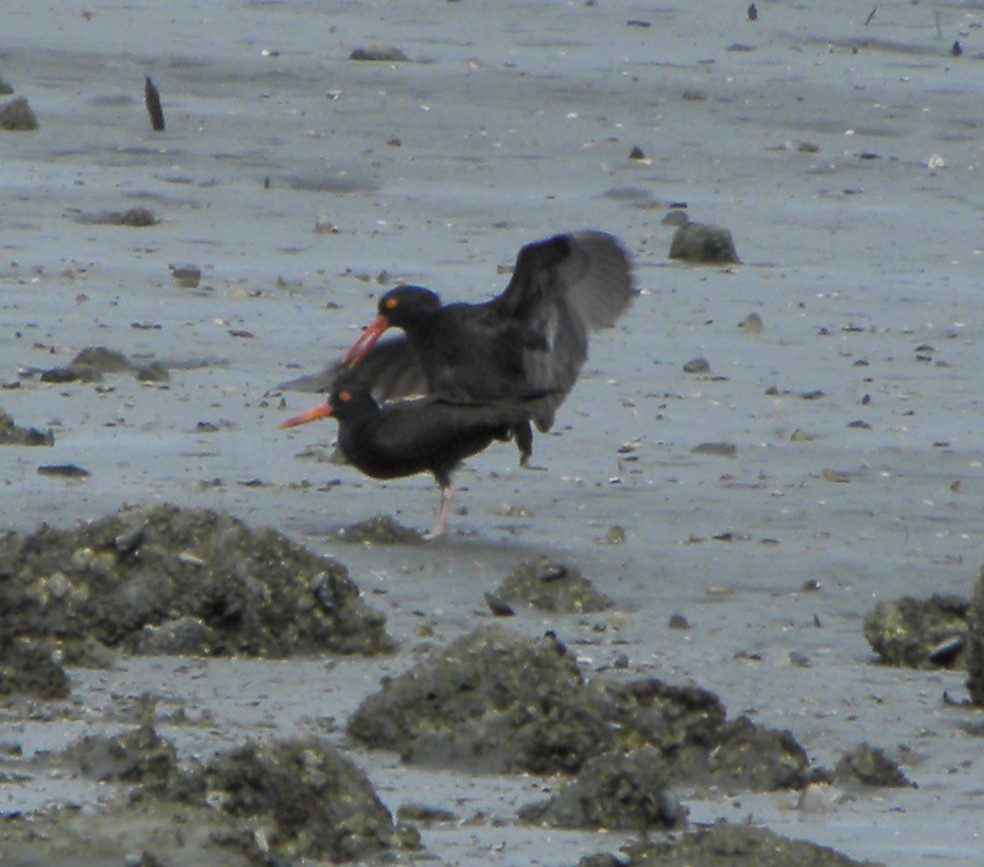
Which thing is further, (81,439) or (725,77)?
(725,77)

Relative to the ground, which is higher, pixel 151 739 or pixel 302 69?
pixel 302 69

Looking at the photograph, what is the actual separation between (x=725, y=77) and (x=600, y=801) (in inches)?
405

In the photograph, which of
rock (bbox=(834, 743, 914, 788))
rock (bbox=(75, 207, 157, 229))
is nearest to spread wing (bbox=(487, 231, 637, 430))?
rock (bbox=(75, 207, 157, 229))

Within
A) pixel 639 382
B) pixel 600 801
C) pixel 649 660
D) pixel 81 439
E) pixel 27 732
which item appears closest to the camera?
pixel 600 801

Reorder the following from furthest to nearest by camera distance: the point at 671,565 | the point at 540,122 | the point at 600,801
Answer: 1. the point at 540,122
2. the point at 671,565
3. the point at 600,801

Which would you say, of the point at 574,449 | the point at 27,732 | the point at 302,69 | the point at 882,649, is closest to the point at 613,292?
the point at 574,449

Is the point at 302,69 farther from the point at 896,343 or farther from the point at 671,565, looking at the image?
the point at 671,565

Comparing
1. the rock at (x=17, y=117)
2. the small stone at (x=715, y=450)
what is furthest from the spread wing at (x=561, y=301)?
the rock at (x=17, y=117)

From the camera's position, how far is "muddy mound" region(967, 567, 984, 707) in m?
4.74

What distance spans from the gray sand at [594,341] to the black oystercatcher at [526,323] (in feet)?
0.78

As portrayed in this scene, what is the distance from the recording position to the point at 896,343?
8.94m

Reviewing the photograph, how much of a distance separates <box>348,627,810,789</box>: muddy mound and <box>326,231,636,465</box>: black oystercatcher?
2644 mm

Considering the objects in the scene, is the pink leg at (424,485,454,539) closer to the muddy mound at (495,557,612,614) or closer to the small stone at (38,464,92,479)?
the muddy mound at (495,557,612,614)

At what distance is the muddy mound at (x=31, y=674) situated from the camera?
4578 mm
